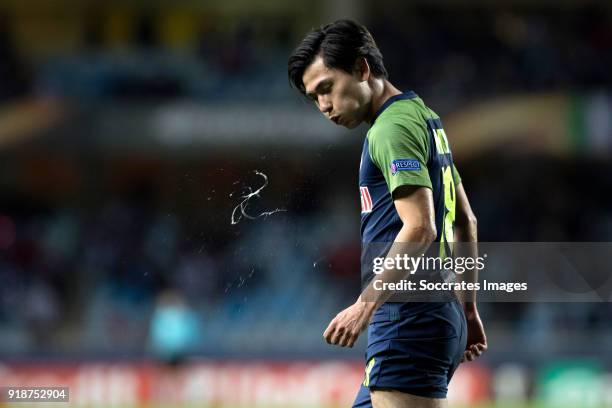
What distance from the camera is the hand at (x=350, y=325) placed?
12.1 ft

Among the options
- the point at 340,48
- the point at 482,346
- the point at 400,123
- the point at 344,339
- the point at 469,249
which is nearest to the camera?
the point at 344,339

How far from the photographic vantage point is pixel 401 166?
3.75m

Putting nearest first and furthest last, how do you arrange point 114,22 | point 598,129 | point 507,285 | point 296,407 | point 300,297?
point 507,285
point 296,407
point 300,297
point 598,129
point 114,22

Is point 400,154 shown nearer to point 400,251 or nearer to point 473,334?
point 400,251

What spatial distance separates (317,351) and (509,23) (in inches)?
323

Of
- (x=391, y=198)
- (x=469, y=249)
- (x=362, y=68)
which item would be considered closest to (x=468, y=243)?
(x=469, y=249)

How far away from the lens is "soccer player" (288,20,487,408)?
3.75 m

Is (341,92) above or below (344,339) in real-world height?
above

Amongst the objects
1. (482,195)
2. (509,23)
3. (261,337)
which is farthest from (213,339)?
(509,23)

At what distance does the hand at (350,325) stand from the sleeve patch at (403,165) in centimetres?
46

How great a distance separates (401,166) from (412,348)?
2.18ft

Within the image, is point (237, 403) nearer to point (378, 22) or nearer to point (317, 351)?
point (317, 351)

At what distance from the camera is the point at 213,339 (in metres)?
13.6

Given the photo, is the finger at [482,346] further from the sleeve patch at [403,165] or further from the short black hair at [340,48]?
the short black hair at [340,48]
